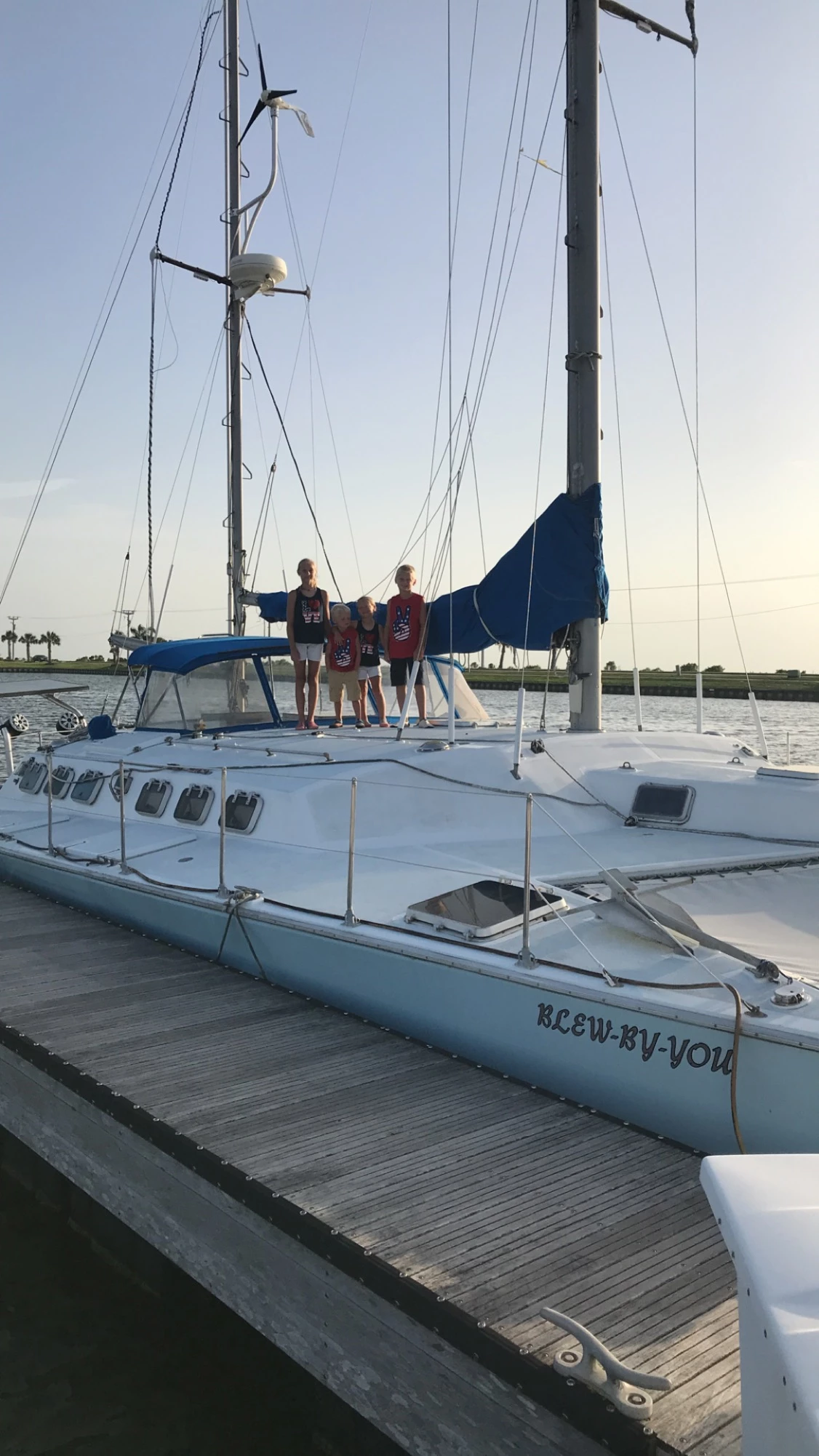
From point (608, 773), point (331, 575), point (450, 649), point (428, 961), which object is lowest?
point (428, 961)

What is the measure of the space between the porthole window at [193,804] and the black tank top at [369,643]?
2353 millimetres

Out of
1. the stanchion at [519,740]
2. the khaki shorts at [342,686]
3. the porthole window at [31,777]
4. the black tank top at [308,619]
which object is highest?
the black tank top at [308,619]

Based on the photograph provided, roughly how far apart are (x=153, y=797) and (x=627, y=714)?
4207 cm

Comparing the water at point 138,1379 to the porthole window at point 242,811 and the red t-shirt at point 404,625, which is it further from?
the red t-shirt at point 404,625

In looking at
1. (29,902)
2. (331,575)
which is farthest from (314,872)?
(331,575)

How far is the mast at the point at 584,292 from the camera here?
27.9 feet

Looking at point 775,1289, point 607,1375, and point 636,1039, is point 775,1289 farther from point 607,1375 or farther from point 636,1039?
point 636,1039

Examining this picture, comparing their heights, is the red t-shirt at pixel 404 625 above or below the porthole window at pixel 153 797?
above

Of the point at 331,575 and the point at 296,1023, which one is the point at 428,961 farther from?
the point at 331,575

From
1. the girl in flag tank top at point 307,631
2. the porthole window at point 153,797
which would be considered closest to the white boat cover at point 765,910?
the porthole window at point 153,797

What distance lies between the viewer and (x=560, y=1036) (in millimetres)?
4973

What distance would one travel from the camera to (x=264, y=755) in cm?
852

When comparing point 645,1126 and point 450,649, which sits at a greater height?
point 450,649

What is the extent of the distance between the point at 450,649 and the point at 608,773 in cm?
213
